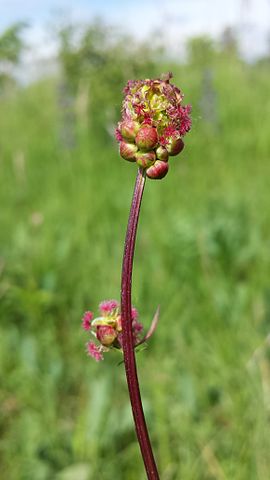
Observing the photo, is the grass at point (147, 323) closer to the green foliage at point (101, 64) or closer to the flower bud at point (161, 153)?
the flower bud at point (161, 153)

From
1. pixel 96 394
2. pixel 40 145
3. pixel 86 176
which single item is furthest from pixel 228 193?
pixel 40 145

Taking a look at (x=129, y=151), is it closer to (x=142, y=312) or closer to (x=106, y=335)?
(x=106, y=335)

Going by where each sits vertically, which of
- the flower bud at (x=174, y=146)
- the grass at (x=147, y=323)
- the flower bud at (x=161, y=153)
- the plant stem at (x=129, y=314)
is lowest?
the plant stem at (x=129, y=314)

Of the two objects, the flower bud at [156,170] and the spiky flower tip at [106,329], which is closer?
the flower bud at [156,170]

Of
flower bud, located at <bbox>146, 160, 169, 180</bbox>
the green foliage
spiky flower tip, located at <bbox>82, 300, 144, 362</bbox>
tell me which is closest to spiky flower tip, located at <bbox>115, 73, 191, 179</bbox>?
flower bud, located at <bbox>146, 160, 169, 180</bbox>

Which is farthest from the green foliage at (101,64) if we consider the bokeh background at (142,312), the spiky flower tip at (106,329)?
the spiky flower tip at (106,329)

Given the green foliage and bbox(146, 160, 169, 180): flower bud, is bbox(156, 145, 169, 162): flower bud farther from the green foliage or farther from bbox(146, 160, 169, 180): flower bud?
the green foliage

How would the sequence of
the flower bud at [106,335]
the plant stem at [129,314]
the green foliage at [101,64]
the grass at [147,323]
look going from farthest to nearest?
the green foliage at [101,64]
the grass at [147,323]
the flower bud at [106,335]
the plant stem at [129,314]

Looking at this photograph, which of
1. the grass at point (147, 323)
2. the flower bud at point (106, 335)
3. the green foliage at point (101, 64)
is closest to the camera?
the flower bud at point (106, 335)

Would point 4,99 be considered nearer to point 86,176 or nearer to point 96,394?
point 86,176
